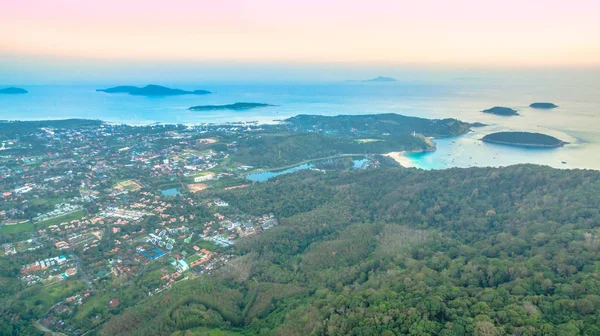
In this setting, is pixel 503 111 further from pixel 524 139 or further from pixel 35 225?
pixel 35 225

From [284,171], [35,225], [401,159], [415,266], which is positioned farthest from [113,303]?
[401,159]

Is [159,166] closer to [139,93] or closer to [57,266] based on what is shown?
[57,266]

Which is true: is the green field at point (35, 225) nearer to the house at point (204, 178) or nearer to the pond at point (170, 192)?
the pond at point (170, 192)

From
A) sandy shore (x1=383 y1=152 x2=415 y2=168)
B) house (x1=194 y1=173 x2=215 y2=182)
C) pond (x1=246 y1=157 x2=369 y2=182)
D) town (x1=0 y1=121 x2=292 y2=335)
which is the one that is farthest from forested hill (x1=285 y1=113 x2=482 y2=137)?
house (x1=194 y1=173 x2=215 y2=182)

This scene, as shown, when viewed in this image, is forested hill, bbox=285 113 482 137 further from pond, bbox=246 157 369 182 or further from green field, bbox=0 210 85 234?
green field, bbox=0 210 85 234

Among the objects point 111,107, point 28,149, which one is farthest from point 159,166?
point 111,107
